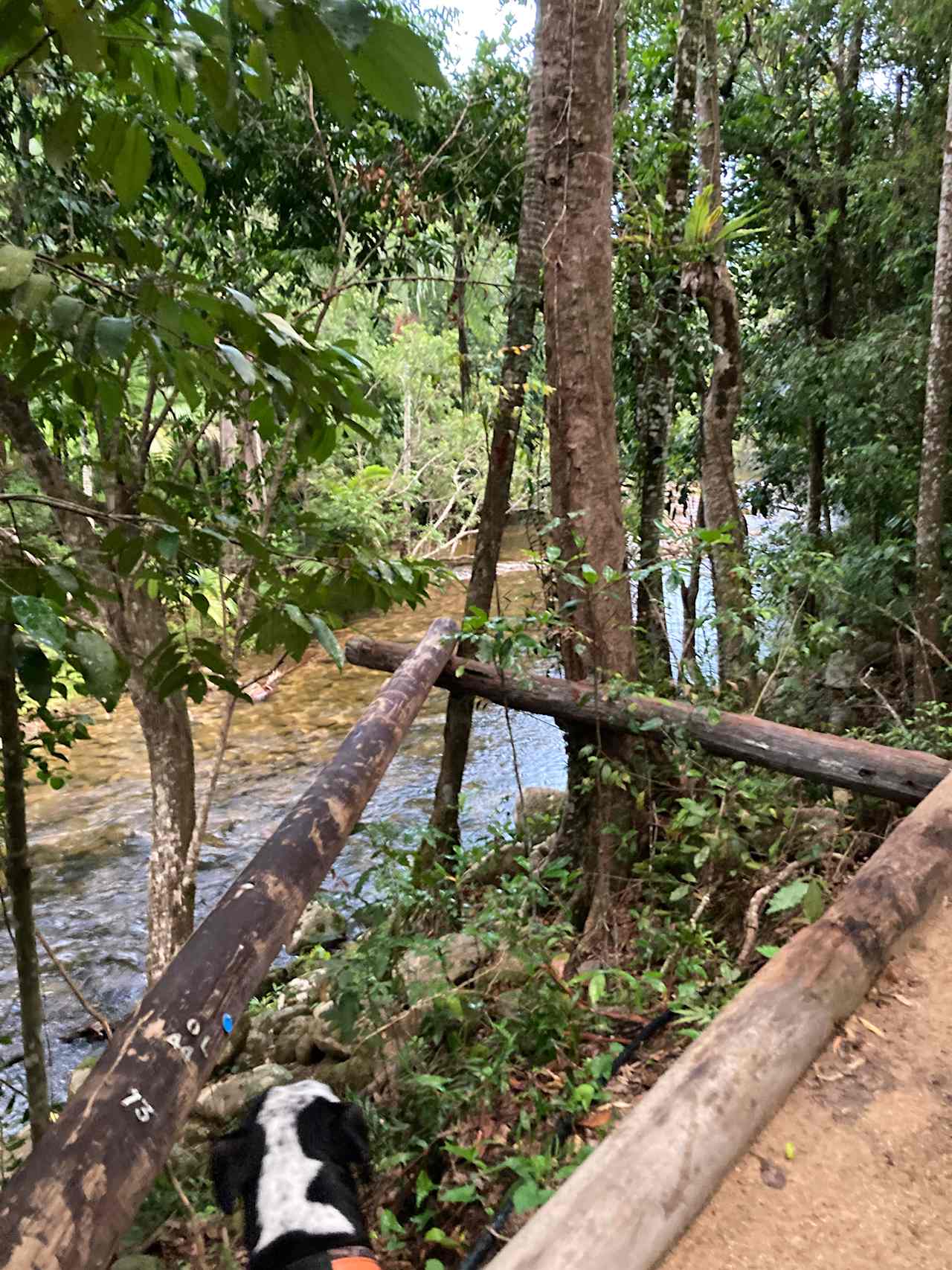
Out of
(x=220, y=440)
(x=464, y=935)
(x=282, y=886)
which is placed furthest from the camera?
(x=220, y=440)

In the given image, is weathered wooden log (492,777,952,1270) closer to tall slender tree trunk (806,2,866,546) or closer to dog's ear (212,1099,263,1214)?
dog's ear (212,1099,263,1214)

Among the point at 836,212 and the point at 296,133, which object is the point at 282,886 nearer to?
the point at 296,133

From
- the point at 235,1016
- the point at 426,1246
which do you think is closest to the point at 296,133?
the point at 235,1016

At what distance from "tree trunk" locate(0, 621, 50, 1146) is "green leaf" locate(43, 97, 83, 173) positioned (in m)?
0.89

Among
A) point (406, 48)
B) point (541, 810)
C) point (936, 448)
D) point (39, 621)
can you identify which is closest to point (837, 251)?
point (936, 448)

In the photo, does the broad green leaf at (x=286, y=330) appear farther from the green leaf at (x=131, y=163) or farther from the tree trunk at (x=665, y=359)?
the tree trunk at (x=665, y=359)

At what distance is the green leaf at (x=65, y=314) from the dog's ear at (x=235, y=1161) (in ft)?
6.38

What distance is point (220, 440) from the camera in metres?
13.8

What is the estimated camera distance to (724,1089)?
5.51ft

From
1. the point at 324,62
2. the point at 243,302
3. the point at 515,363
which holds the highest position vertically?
the point at 515,363

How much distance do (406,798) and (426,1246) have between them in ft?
18.5

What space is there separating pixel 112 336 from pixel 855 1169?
2016mm

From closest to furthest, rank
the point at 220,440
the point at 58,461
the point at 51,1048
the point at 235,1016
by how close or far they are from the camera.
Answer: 1. the point at 235,1016
2. the point at 58,461
3. the point at 51,1048
4. the point at 220,440

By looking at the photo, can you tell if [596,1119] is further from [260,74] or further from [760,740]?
[260,74]
